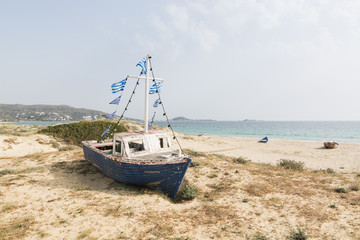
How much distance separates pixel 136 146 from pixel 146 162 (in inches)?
100

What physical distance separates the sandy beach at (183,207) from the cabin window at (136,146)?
2.13 metres

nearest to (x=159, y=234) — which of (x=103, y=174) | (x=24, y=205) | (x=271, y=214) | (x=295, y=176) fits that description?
(x=271, y=214)

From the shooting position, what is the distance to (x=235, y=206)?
9.02 meters

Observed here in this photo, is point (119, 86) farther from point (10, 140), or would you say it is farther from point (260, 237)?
point (10, 140)

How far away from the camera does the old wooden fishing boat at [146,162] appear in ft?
31.3

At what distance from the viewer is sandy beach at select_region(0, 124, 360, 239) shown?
680 cm

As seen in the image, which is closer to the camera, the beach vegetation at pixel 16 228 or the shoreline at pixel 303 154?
the beach vegetation at pixel 16 228

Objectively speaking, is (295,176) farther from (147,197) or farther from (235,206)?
(147,197)

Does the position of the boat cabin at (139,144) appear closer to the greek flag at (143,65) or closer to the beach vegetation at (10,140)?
the greek flag at (143,65)

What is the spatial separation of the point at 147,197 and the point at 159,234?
10.1ft

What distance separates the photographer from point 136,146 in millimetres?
11703

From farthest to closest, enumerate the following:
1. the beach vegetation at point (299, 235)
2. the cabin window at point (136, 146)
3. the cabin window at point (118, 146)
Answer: the cabin window at point (136, 146) → the cabin window at point (118, 146) → the beach vegetation at point (299, 235)

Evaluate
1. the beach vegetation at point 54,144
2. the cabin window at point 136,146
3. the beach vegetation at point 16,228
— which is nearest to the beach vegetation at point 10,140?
the beach vegetation at point 54,144

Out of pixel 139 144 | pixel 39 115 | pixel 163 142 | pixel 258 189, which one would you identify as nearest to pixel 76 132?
pixel 139 144
